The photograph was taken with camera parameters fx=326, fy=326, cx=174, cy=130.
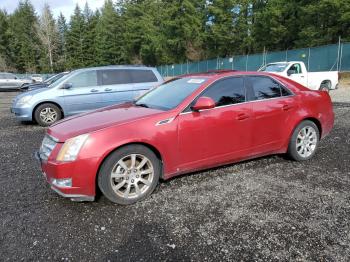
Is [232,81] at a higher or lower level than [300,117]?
higher

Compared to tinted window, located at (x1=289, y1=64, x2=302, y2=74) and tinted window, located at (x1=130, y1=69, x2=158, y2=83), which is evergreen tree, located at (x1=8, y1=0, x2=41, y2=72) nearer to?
tinted window, located at (x1=289, y1=64, x2=302, y2=74)

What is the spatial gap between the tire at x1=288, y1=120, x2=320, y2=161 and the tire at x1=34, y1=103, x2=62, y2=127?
7.04 m

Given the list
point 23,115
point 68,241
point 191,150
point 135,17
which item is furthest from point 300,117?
point 135,17

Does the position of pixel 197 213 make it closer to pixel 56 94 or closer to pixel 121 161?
pixel 121 161

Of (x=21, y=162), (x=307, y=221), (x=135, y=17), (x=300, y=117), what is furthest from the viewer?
(x=135, y=17)

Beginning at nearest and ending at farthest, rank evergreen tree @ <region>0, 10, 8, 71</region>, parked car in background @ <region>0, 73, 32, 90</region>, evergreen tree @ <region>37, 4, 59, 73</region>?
parked car in background @ <region>0, 73, 32, 90</region>, evergreen tree @ <region>37, 4, 59, 73</region>, evergreen tree @ <region>0, 10, 8, 71</region>

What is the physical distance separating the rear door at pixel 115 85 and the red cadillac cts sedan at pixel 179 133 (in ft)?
15.1

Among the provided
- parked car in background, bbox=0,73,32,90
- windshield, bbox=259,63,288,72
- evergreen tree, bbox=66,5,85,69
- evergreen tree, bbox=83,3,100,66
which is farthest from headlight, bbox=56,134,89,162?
evergreen tree, bbox=83,3,100,66

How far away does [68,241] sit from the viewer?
127 inches

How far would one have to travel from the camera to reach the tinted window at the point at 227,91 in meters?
4.59

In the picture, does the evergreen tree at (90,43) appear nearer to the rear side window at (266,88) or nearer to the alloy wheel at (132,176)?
the rear side window at (266,88)

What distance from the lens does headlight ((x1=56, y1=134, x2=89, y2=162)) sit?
3.67 meters

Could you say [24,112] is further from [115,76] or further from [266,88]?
[266,88]

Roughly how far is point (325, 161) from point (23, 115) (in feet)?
27.0
